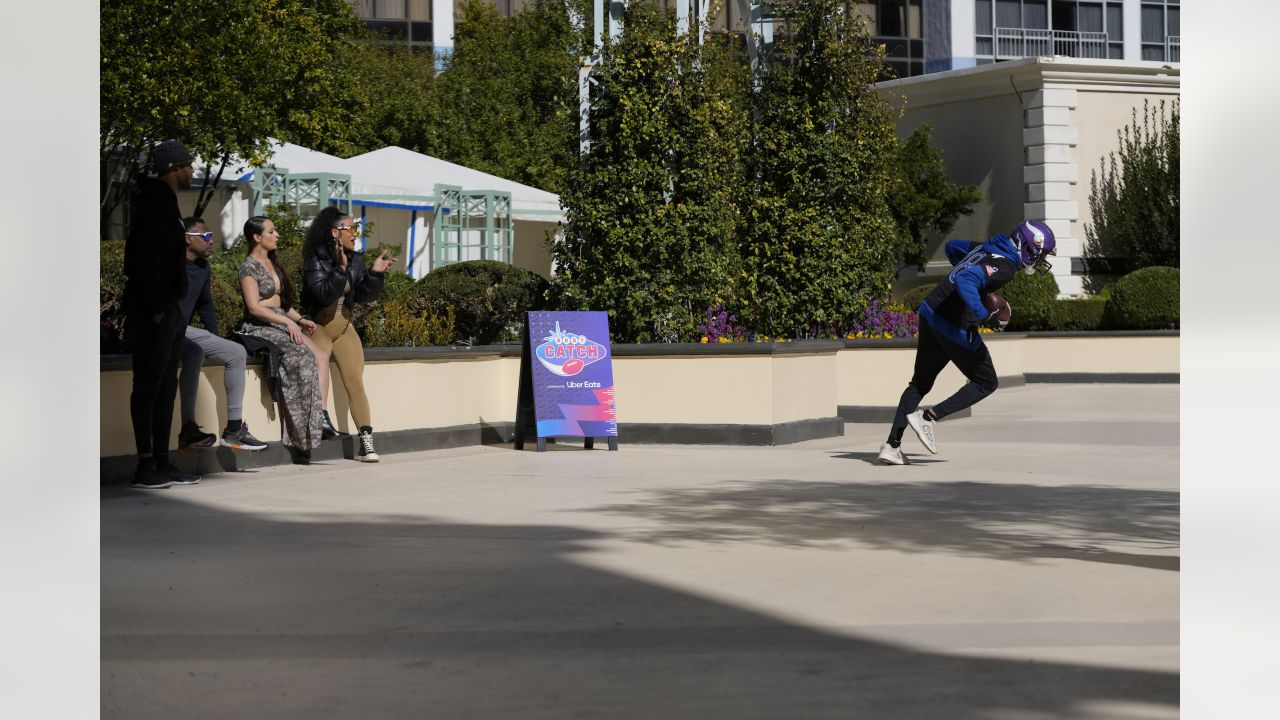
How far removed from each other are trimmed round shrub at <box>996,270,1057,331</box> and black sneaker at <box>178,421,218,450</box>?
57.4 ft

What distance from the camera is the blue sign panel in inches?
552

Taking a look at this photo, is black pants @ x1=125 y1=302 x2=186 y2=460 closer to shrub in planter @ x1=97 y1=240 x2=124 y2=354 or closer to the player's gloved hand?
shrub in planter @ x1=97 y1=240 x2=124 y2=354

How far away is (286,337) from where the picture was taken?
12273 millimetres

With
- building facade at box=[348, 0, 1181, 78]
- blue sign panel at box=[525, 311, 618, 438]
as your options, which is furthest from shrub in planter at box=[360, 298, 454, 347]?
building facade at box=[348, 0, 1181, 78]

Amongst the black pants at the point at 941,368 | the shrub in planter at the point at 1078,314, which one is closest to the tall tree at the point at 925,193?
the shrub in planter at the point at 1078,314

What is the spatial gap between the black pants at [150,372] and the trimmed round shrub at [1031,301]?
18.0 meters

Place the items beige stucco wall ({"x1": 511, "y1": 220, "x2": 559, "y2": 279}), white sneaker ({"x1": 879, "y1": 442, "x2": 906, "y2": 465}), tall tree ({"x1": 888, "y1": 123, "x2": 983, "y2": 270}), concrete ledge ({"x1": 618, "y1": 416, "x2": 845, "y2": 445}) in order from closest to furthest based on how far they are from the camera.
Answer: white sneaker ({"x1": 879, "y1": 442, "x2": 906, "y2": 465}) < concrete ledge ({"x1": 618, "y1": 416, "x2": 845, "y2": 445}) < tall tree ({"x1": 888, "y1": 123, "x2": 983, "y2": 270}) < beige stucco wall ({"x1": 511, "y1": 220, "x2": 559, "y2": 279})

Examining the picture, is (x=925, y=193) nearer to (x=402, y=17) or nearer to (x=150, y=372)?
(x=150, y=372)

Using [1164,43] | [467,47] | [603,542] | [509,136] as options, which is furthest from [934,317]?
[1164,43]

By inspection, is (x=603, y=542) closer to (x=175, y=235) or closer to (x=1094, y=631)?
(x=1094, y=631)

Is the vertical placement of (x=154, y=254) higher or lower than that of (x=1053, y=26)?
lower

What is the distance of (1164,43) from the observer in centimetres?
6244

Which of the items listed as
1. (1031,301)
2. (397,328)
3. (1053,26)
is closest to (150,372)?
(397,328)

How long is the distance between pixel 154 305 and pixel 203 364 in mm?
1142
